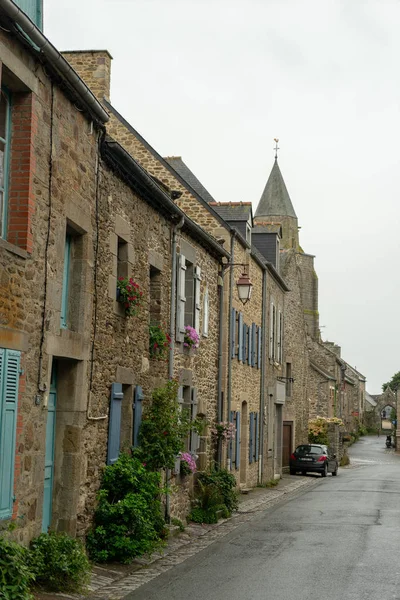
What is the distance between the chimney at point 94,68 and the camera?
699 inches

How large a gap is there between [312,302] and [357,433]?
2592 cm

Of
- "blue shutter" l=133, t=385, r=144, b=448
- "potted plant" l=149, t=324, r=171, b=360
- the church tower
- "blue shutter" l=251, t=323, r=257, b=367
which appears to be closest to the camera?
"blue shutter" l=133, t=385, r=144, b=448

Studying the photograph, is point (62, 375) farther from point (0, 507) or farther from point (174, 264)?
point (174, 264)

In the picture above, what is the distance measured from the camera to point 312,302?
67.7 meters

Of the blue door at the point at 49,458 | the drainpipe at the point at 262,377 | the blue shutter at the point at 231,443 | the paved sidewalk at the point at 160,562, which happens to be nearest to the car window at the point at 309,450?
the drainpipe at the point at 262,377

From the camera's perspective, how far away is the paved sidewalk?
920 centimetres

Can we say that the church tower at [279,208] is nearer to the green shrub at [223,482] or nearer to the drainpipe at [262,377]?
the drainpipe at [262,377]

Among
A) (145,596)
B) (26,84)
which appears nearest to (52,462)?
(145,596)

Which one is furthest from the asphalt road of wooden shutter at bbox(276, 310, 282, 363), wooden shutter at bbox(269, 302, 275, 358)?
wooden shutter at bbox(276, 310, 282, 363)

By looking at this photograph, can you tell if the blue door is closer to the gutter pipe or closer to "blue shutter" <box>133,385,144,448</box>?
"blue shutter" <box>133,385,144,448</box>

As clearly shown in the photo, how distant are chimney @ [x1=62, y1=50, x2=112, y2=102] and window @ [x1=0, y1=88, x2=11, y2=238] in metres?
9.69

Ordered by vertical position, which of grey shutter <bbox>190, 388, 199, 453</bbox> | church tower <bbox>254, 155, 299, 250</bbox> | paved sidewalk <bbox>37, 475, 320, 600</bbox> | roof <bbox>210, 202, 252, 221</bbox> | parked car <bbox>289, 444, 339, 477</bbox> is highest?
church tower <bbox>254, 155, 299, 250</bbox>

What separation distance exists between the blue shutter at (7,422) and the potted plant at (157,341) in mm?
5434

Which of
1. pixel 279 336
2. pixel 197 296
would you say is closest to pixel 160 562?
pixel 197 296
